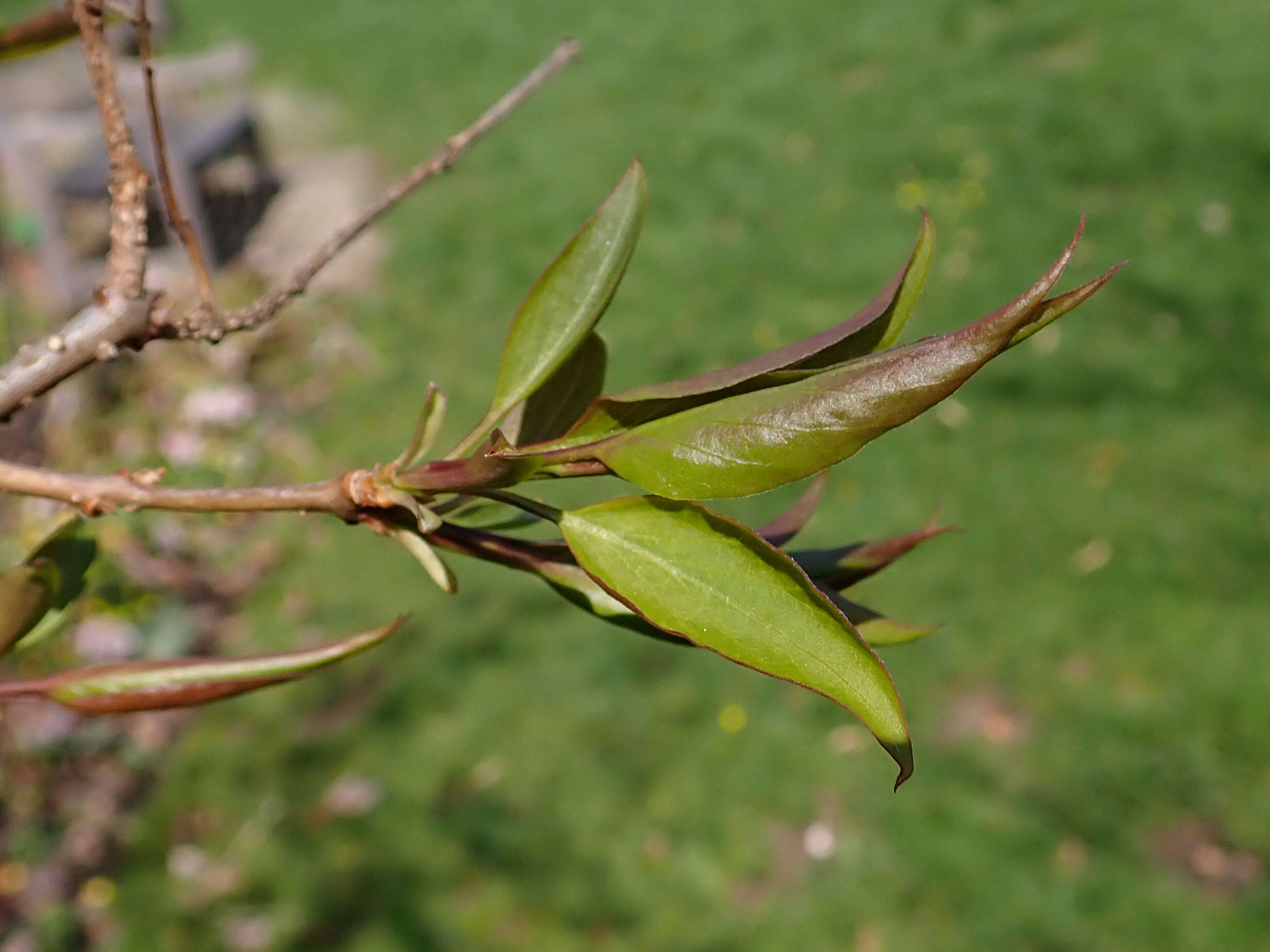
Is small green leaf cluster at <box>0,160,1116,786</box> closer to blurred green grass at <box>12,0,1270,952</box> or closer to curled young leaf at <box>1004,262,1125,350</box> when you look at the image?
curled young leaf at <box>1004,262,1125,350</box>

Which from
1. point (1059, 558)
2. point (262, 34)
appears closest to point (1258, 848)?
point (1059, 558)

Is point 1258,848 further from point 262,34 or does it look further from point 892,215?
point 262,34

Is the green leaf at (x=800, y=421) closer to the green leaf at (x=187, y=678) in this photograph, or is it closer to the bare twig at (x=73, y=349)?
the green leaf at (x=187, y=678)

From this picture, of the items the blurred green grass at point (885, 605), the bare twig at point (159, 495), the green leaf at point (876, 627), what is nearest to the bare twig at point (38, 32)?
the bare twig at point (159, 495)

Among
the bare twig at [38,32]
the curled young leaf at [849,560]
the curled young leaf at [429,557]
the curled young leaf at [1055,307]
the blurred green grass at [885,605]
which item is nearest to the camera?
the curled young leaf at [1055,307]

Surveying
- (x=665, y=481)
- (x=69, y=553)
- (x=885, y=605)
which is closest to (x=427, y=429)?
(x=665, y=481)

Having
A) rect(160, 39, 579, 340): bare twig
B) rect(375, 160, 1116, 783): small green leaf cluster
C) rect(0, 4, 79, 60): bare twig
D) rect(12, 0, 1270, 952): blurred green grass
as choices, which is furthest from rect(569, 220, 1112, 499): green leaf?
rect(12, 0, 1270, 952): blurred green grass
